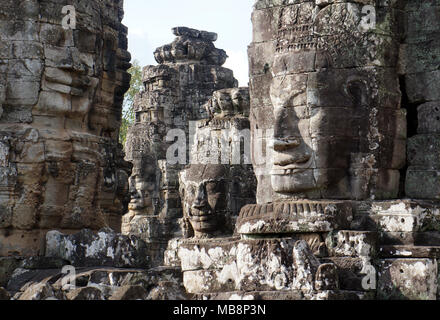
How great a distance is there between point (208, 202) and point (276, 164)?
399 cm

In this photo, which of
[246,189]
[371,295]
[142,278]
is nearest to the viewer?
[371,295]

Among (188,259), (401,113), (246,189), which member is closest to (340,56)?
(401,113)

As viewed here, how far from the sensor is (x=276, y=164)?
10469 millimetres

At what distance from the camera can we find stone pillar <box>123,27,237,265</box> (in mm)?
25766

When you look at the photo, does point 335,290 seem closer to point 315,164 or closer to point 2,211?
point 315,164

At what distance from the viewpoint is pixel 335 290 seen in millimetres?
8648

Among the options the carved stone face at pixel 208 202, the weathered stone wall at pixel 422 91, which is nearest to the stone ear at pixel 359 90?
the weathered stone wall at pixel 422 91

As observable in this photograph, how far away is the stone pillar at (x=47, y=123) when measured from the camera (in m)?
11.1

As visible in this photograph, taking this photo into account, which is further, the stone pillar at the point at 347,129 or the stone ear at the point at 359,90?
the stone ear at the point at 359,90

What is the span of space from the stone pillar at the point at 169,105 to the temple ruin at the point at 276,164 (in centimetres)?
1290

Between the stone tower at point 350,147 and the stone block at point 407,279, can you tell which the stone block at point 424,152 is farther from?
the stone block at point 407,279

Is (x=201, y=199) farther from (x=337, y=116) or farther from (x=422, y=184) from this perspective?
(x=422, y=184)
